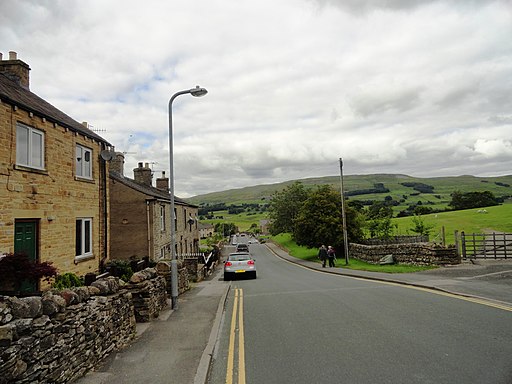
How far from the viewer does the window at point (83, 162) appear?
1404 cm

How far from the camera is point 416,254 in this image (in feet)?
76.5

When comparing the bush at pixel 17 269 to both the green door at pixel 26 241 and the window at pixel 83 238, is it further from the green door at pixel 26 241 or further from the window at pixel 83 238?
the window at pixel 83 238

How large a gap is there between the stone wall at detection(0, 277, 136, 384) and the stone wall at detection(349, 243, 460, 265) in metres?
18.6

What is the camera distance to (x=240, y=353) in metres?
7.21

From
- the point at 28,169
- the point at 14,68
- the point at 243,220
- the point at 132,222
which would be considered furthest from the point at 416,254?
the point at 243,220

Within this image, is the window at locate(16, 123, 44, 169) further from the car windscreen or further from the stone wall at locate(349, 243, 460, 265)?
the stone wall at locate(349, 243, 460, 265)

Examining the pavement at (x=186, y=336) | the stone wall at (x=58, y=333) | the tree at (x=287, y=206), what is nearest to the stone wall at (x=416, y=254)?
the pavement at (x=186, y=336)

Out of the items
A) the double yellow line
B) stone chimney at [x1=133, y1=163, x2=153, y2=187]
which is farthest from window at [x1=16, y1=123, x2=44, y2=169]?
stone chimney at [x1=133, y1=163, x2=153, y2=187]

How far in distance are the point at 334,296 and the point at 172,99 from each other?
8209 mm

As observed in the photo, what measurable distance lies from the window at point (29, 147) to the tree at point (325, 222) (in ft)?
104

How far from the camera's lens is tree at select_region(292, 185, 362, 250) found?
39.7 metres

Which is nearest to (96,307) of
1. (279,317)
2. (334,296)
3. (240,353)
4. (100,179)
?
(240,353)

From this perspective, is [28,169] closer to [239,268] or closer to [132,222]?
[132,222]

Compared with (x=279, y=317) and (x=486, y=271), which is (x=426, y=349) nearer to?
(x=279, y=317)
